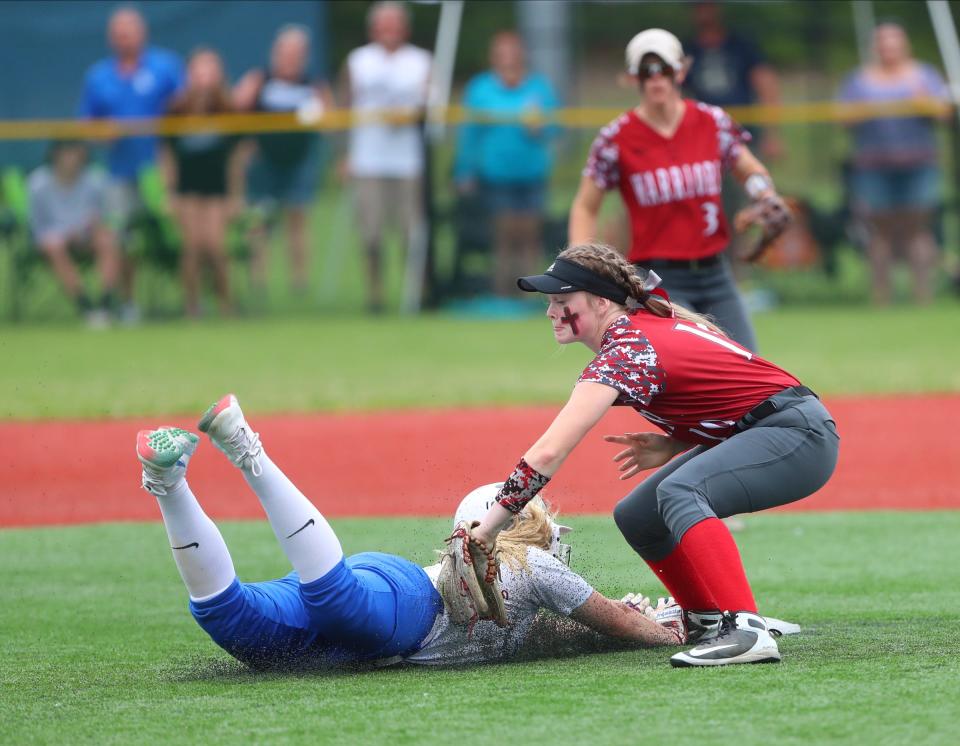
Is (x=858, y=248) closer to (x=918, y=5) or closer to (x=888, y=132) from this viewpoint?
(x=888, y=132)

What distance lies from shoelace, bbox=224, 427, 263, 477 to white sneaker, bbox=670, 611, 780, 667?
4.65ft

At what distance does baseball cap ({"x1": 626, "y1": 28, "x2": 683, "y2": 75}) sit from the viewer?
713 centimetres

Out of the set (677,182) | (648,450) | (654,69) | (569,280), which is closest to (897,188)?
(677,182)

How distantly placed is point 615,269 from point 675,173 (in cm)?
257

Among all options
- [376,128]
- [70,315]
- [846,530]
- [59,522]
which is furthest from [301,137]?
[846,530]

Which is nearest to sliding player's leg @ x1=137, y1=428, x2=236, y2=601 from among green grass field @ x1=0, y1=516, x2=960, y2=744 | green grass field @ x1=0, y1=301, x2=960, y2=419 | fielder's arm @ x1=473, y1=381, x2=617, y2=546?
green grass field @ x1=0, y1=516, x2=960, y2=744

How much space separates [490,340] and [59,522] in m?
7.10

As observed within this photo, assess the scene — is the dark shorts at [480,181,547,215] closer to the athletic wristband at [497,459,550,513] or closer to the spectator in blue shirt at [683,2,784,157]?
the spectator in blue shirt at [683,2,784,157]

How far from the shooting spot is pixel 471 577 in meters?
4.67

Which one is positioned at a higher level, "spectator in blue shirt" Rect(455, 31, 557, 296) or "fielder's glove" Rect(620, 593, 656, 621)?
"spectator in blue shirt" Rect(455, 31, 557, 296)

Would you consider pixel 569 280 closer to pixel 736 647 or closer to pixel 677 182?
pixel 736 647

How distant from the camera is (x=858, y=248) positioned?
16812 mm

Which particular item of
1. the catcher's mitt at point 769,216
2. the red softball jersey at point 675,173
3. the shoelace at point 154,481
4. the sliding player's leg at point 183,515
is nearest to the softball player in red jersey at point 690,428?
the sliding player's leg at point 183,515

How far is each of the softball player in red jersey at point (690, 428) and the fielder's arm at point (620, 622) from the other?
0.39ft
